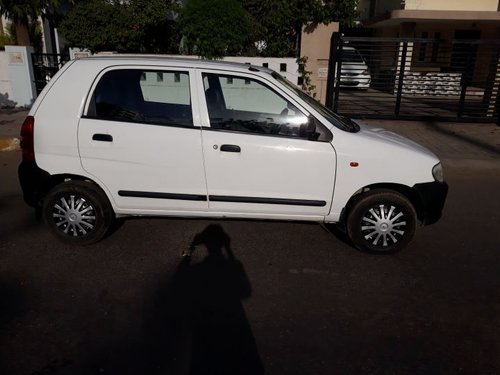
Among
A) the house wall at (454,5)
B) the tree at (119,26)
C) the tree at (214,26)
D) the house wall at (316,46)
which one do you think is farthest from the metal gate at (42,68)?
the house wall at (454,5)

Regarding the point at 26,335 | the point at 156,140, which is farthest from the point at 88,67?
the point at 26,335

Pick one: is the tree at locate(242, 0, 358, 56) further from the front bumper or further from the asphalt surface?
the front bumper

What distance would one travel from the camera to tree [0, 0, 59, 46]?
11.9m

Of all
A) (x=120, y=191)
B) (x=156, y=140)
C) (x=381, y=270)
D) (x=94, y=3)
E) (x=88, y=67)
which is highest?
(x=94, y=3)

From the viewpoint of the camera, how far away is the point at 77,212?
4.40 meters

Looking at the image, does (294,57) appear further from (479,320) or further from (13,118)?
(479,320)

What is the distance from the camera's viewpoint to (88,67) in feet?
14.1

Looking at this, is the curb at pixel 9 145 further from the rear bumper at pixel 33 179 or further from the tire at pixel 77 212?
the tire at pixel 77 212

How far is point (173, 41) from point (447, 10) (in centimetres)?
1251

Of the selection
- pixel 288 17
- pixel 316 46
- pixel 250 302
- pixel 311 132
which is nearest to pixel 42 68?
pixel 288 17

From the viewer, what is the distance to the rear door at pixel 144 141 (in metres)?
4.20

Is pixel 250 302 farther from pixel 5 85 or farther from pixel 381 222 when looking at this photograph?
pixel 5 85

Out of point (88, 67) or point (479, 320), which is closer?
Result: point (479, 320)

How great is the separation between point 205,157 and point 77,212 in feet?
4.54
